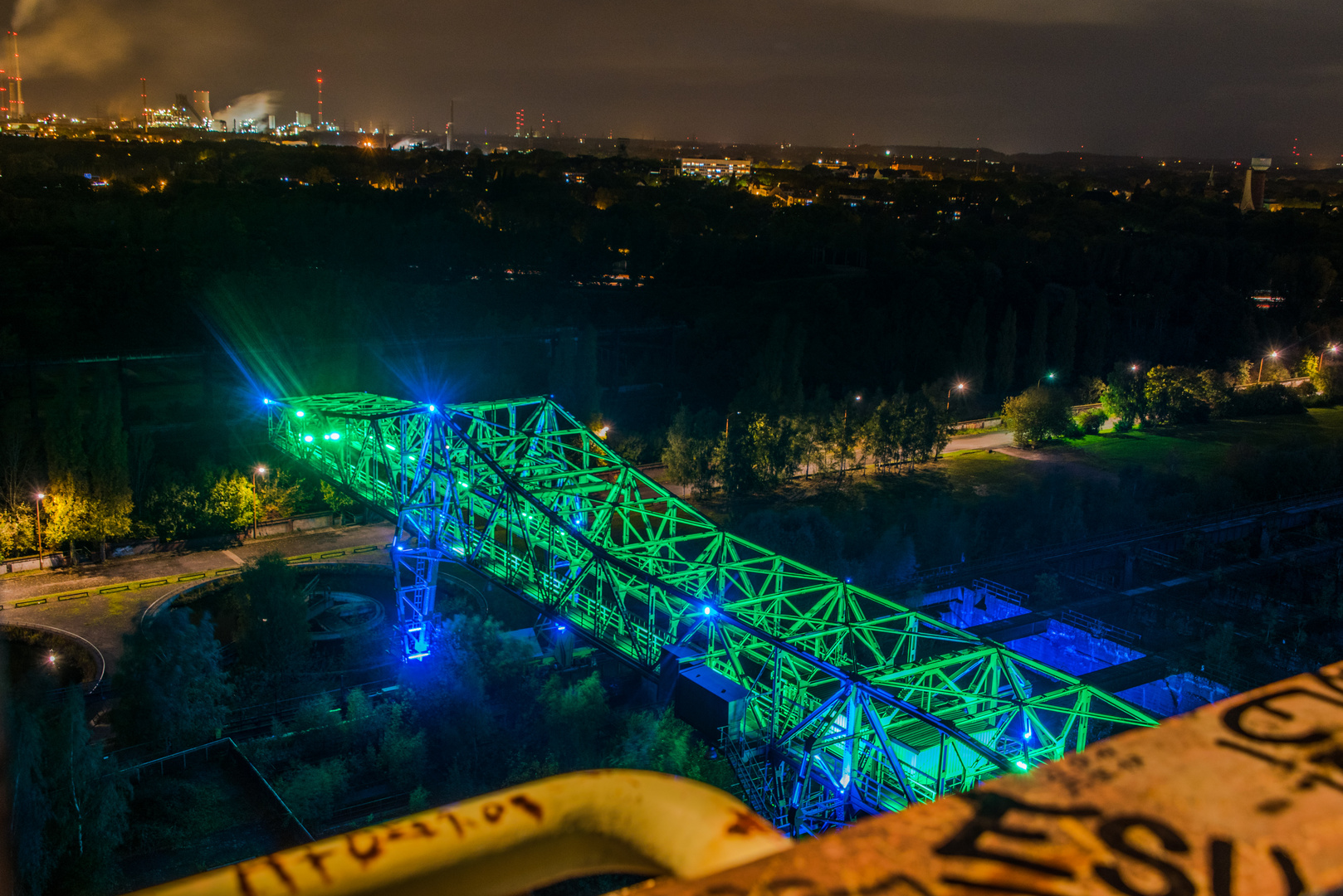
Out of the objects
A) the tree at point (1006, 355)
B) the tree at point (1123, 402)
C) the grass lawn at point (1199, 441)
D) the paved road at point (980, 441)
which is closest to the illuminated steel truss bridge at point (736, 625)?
the paved road at point (980, 441)

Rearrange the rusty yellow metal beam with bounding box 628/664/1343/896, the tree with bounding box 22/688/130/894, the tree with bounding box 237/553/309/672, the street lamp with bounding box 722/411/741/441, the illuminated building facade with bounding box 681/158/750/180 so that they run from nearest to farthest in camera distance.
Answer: the rusty yellow metal beam with bounding box 628/664/1343/896 → the tree with bounding box 22/688/130/894 → the tree with bounding box 237/553/309/672 → the street lamp with bounding box 722/411/741/441 → the illuminated building facade with bounding box 681/158/750/180

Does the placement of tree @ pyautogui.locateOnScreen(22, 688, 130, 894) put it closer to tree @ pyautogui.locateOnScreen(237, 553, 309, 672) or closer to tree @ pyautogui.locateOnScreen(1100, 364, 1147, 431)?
tree @ pyautogui.locateOnScreen(237, 553, 309, 672)

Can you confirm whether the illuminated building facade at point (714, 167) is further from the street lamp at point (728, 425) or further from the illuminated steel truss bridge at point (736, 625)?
the illuminated steel truss bridge at point (736, 625)

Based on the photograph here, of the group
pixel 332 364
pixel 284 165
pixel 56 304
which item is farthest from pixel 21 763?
pixel 284 165

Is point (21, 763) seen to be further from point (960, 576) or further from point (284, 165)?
point (284, 165)

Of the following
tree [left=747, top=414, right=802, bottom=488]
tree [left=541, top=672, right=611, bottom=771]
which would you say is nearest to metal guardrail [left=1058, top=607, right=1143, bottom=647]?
tree [left=747, top=414, right=802, bottom=488]

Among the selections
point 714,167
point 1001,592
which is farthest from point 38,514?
point 714,167
